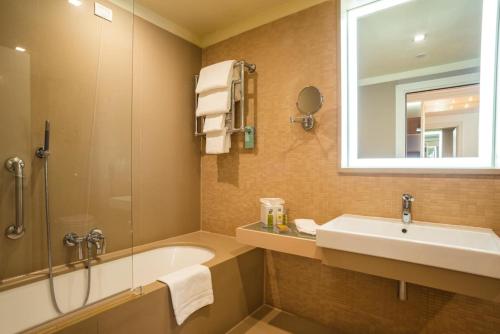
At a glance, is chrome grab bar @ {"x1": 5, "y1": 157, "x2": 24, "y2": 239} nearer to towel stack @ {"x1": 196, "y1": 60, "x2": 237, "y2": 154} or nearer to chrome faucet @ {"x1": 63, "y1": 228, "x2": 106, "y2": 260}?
chrome faucet @ {"x1": 63, "y1": 228, "x2": 106, "y2": 260}

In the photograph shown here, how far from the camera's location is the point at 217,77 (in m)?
2.07

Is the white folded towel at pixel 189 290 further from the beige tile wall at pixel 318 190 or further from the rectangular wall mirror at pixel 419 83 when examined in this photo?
the rectangular wall mirror at pixel 419 83

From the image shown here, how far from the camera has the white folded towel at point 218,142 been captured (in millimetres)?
2094

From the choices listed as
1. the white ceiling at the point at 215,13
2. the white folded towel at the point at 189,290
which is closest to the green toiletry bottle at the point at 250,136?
the white ceiling at the point at 215,13

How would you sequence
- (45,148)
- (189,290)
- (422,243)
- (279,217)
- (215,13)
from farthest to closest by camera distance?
1. (215,13)
2. (279,217)
3. (45,148)
4. (189,290)
5. (422,243)

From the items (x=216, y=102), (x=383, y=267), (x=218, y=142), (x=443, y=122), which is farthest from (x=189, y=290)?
(x=443, y=122)

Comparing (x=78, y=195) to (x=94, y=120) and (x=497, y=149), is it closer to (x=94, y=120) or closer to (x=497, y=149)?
(x=94, y=120)

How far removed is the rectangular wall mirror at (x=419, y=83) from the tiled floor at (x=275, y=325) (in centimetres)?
112

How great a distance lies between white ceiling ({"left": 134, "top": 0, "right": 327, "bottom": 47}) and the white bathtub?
71.5 inches

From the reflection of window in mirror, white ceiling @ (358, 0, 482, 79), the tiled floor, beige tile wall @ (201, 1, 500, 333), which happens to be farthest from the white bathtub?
white ceiling @ (358, 0, 482, 79)

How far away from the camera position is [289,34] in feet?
6.41

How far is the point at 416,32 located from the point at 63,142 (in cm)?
224

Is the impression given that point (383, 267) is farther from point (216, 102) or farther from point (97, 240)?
point (97, 240)

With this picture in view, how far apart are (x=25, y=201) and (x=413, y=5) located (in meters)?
2.52
